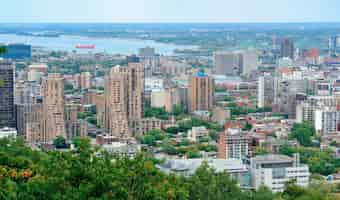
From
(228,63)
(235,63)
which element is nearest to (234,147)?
(228,63)

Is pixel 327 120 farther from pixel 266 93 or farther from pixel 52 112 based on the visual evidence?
pixel 52 112

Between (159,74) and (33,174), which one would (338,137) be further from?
(159,74)

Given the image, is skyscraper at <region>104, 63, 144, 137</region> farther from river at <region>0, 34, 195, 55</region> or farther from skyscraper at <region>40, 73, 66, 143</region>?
river at <region>0, 34, 195, 55</region>

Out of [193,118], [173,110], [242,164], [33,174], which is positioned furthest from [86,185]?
[173,110]

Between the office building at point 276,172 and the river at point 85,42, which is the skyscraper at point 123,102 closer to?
the office building at point 276,172

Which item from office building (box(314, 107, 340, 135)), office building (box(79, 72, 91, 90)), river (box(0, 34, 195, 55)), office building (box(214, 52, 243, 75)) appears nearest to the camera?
office building (box(314, 107, 340, 135))

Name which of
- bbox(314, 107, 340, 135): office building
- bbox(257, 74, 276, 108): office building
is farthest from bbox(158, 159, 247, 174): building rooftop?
bbox(257, 74, 276, 108): office building
